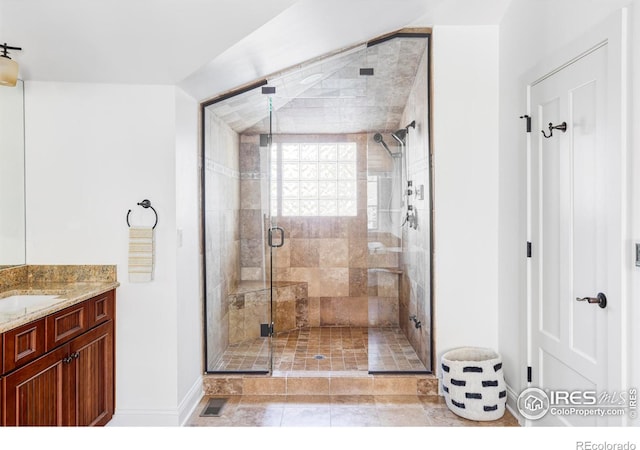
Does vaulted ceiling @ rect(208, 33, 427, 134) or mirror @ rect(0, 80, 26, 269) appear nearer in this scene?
mirror @ rect(0, 80, 26, 269)

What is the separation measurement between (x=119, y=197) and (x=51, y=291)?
65cm

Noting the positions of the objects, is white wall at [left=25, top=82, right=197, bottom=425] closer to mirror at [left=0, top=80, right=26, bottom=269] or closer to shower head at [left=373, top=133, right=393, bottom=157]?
mirror at [left=0, top=80, right=26, bottom=269]

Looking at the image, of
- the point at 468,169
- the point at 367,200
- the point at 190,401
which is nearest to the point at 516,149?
the point at 468,169

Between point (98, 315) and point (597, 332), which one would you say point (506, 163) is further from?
point (98, 315)

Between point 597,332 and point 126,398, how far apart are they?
2594 millimetres

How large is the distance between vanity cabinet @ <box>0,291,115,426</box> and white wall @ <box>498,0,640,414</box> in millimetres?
2491

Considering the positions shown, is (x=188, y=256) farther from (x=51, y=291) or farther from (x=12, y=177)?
(x=12, y=177)

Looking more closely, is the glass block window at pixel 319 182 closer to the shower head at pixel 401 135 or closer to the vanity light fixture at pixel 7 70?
the shower head at pixel 401 135

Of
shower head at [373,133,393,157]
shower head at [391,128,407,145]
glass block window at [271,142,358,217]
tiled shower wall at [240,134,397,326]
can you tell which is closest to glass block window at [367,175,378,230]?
shower head at [373,133,393,157]

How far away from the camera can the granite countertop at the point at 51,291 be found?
1.84m

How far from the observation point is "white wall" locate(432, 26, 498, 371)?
3201mm

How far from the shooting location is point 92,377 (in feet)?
8.04

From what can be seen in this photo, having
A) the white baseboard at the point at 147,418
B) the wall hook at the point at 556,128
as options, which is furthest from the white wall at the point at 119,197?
the wall hook at the point at 556,128

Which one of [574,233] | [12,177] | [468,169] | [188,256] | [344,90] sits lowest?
[188,256]
